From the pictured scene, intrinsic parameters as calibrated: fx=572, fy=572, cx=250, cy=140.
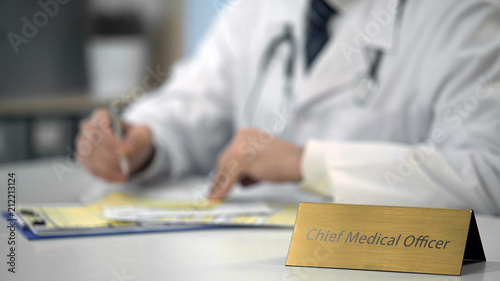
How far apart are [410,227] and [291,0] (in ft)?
2.72

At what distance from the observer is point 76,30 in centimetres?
243

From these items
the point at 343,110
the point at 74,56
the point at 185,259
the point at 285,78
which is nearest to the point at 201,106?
the point at 285,78

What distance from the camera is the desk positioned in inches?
19.4

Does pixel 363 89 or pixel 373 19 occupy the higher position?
pixel 373 19

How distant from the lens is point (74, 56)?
2.43 m

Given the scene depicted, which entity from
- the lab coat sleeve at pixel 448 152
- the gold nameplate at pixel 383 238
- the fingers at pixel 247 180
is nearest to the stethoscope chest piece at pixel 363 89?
the lab coat sleeve at pixel 448 152

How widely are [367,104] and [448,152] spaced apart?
26 centimetres

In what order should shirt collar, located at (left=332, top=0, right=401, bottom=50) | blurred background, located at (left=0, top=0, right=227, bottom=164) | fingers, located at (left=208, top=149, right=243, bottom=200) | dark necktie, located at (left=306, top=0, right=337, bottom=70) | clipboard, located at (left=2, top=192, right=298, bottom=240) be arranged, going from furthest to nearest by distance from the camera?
1. blurred background, located at (left=0, top=0, right=227, bottom=164)
2. dark necktie, located at (left=306, top=0, right=337, bottom=70)
3. shirt collar, located at (left=332, top=0, right=401, bottom=50)
4. fingers, located at (left=208, top=149, right=243, bottom=200)
5. clipboard, located at (left=2, top=192, right=298, bottom=240)

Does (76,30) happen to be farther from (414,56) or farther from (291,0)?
(414,56)

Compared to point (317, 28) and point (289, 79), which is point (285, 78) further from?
point (317, 28)

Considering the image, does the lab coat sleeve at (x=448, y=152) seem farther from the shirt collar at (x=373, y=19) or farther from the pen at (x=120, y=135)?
the pen at (x=120, y=135)

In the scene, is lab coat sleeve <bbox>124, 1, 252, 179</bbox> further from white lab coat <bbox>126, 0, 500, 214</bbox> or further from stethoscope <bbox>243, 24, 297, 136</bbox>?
stethoscope <bbox>243, 24, 297, 136</bbox>

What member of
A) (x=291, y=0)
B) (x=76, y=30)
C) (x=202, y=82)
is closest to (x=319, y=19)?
(x=291, y=0)

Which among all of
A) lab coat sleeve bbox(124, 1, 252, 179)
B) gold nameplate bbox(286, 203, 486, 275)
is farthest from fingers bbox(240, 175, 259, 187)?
gold nameplate bbox(286, 203, 486, 275)
